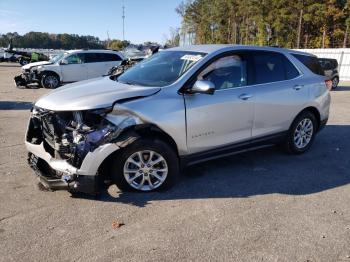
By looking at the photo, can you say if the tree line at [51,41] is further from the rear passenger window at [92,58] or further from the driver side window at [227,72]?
the driver side window at [227,72]

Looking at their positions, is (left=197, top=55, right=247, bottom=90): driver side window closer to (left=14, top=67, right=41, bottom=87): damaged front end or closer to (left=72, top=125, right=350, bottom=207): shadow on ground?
(left=72, top=125, right=350, bottom=207): shadow on ground

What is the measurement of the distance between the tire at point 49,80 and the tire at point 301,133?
13.5 m

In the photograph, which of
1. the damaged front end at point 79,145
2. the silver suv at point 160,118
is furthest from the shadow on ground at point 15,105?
the damaged front end at point 79,145

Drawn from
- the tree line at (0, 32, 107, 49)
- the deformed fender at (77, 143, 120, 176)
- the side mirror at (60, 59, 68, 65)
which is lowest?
the deformed fender at (77, 143, 120, 176)

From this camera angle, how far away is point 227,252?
3449 millimetres

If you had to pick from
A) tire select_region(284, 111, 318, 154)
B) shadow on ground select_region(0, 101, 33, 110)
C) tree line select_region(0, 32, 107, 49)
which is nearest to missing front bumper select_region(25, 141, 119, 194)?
tire select_region(284, 111, 318, 154)

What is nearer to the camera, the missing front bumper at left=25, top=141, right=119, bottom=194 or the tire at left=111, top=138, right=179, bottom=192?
the missing front bumper at left=25, top=141, right=119, bottom=194

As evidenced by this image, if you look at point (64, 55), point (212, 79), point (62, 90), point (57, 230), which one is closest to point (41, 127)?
point (62, 90)

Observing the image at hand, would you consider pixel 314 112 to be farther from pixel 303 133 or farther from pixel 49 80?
pixel 49 80

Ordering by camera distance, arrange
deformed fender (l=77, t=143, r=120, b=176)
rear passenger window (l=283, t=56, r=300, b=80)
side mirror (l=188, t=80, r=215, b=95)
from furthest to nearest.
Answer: rear passenger window (l=283, t=56, r=300, b=80)
side mirror (l=188, t=80, r=215, b=95)
deformed fender (l=77, t=143, r=120, b=176)

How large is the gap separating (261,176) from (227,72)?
1.54m

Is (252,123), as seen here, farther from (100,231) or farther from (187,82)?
(100,231)

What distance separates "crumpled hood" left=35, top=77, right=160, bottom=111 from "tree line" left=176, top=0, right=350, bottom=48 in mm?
42477

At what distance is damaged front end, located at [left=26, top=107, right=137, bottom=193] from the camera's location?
4.24m
